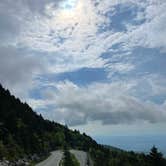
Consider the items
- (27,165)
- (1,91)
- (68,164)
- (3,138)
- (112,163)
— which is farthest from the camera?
(1,91)

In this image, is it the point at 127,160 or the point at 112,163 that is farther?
the point at 112,163

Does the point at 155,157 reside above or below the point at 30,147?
below

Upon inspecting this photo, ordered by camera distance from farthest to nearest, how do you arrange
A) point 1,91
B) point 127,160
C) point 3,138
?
point 1,91, point 3,138, point 127,160

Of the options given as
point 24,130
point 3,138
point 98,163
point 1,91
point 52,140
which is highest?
point 1,91

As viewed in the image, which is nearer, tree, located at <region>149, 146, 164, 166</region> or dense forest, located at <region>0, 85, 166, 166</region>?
tree, located at <region>149, 146, 164, 166</region>

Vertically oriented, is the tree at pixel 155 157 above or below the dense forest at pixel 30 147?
below

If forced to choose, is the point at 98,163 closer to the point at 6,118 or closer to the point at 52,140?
the point at 6,118

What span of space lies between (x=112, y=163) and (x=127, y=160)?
613 cm

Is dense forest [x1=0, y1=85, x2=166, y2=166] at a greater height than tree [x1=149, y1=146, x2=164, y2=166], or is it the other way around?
dense forest [x1=0, y1=85, x2=166, y2=166]

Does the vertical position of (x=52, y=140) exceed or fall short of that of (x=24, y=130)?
it exceeds it

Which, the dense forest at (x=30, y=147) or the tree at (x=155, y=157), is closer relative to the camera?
the tree at (x=155, y=157)

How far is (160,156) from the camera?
47.8m

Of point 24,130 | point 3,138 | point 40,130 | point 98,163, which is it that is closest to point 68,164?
point 98,163

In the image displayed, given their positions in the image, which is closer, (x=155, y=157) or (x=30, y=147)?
(x=155, y=157)
